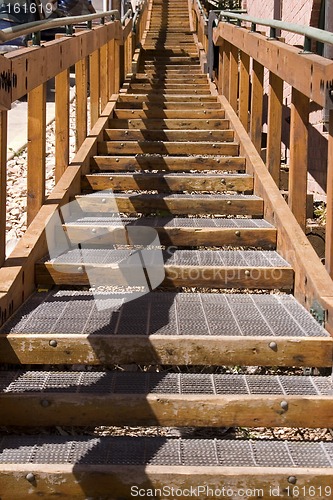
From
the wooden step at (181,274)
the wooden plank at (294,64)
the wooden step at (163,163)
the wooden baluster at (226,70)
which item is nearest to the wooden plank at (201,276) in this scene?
the wooden step at (181,274)

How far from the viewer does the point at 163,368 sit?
488cm

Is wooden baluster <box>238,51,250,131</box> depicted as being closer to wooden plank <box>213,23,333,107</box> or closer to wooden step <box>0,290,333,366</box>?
wooden plank <box>213,23,333,107</box>

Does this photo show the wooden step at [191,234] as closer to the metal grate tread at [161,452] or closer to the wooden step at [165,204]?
the wooden step at [165,204]

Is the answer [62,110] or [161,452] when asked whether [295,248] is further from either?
[62,110]

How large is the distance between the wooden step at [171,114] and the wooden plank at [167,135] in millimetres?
725

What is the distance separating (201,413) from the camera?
319 cm

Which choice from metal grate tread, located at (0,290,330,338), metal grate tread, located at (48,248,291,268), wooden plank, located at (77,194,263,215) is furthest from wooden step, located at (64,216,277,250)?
metal grate tread, located at (0,290,330,338)

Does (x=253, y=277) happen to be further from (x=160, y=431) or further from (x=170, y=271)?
(x=160, y=431)

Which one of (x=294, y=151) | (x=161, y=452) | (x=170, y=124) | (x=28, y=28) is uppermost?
(x=28, y=28)

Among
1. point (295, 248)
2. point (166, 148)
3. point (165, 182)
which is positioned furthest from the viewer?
point (166, 148)

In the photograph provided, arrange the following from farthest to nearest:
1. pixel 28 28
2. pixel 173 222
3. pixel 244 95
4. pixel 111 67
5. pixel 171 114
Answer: pixel 111 67
pixel 171 114
pixel 244 95
pixel 173 222
pixel 28 28

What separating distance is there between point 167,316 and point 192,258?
90cm

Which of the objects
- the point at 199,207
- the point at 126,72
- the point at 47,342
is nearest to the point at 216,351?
the point at 47,342

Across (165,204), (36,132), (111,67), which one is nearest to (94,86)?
(111,67)
